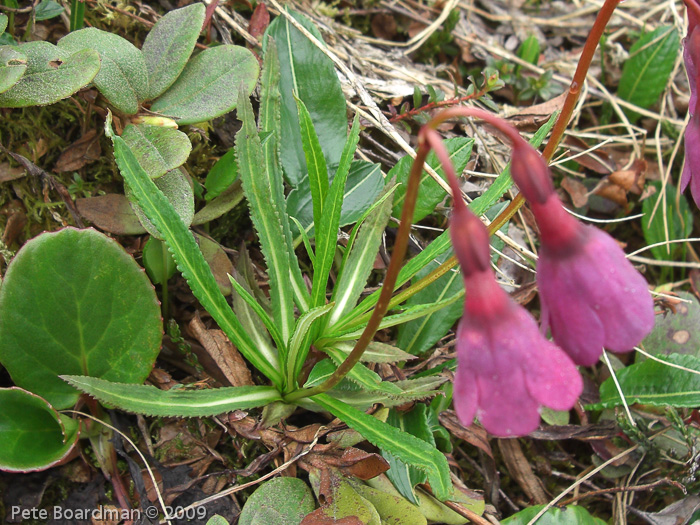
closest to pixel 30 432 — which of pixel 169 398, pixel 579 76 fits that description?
pixel 169 398

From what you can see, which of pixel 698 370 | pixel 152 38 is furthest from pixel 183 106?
pixel 698 370

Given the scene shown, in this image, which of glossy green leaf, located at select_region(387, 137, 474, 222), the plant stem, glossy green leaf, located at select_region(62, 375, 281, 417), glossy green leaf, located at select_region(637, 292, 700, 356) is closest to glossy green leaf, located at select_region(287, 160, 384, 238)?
glossy green leaf, located at select_region(387, 137, 474, 222)

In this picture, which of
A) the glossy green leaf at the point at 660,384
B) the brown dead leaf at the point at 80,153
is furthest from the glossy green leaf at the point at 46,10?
the glossy green leaf at the point at 660,384

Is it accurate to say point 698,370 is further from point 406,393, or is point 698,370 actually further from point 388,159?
point 388,159

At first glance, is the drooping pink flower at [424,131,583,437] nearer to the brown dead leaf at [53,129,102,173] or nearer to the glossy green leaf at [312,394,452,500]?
the glossy green leaf at [312,394,452,500]

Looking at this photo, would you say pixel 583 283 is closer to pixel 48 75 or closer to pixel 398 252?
pixel 398 252

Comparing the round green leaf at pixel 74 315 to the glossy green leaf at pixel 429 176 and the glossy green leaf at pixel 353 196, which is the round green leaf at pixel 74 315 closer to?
the glossy green leaf at pixel 353 196
